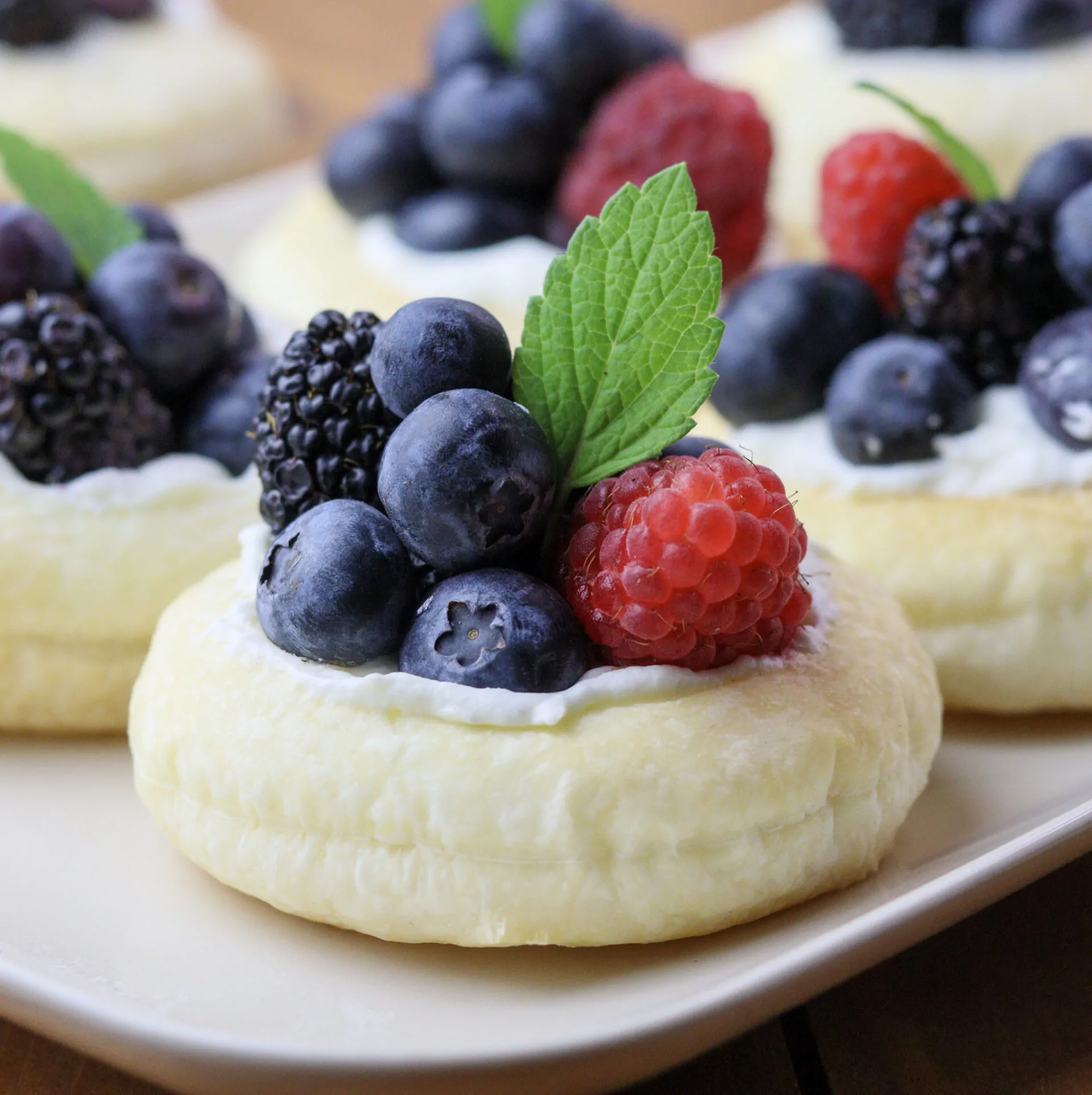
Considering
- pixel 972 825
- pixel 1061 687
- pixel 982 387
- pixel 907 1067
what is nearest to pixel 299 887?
pixel 907 1067

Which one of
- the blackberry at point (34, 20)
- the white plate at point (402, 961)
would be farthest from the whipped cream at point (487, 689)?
the blackberry at point (34, 20)

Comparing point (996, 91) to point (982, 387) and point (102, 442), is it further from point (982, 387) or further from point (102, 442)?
point (102, 442)

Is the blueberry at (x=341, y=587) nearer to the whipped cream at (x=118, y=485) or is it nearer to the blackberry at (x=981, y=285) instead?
the whipped cream at (x=118, y=485)

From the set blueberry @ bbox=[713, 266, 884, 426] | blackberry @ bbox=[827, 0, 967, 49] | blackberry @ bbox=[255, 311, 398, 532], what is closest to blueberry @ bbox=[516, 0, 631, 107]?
blackberry @ bbox=[827, 0, 967, 49]

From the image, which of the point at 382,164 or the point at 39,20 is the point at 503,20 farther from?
the point at 39,20

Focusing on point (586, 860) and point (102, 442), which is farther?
point (102, 442)

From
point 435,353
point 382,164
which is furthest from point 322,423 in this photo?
point 382,164
